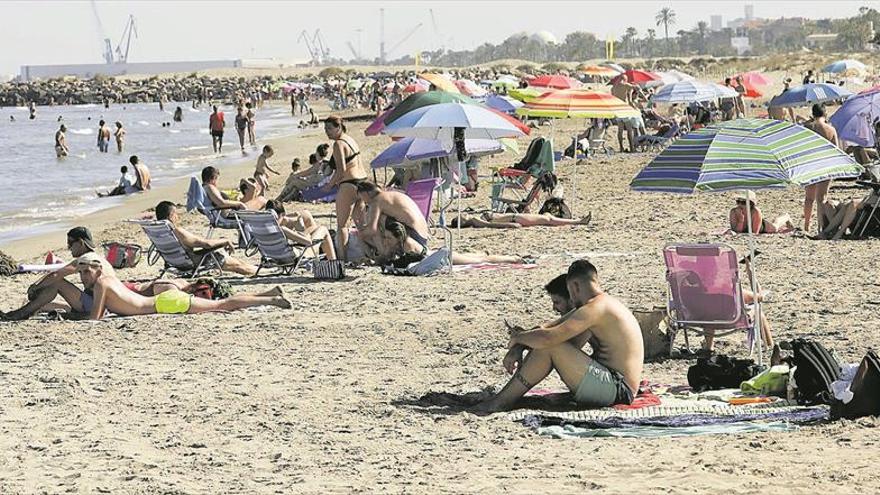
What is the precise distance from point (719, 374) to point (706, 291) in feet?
2.13

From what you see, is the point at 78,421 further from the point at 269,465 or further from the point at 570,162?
the point at 570,162

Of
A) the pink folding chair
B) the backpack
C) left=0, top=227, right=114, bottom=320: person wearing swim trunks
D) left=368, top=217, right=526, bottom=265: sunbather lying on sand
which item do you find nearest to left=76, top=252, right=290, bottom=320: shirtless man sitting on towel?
left=0, top=227, right=114, bottom=320: person wearing swim trunks

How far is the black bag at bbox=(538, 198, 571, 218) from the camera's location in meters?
13.8

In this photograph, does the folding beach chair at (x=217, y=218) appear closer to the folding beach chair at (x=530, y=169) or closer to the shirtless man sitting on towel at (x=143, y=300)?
the shirtless man sitting on towel at (x=143, y=300)

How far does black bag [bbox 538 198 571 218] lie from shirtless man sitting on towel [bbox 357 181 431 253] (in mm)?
3211

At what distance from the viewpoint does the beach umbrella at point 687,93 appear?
2102 cm

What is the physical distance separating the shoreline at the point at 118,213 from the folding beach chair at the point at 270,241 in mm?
4236

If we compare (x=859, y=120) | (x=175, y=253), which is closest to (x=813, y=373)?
(x=175, y=253)

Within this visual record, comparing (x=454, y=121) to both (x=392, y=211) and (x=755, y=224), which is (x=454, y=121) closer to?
(x=392, y=211)

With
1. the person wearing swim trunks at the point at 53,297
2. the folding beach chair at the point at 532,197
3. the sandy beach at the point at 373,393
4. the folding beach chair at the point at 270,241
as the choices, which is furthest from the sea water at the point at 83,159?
the sandy beach at the point at 373,393

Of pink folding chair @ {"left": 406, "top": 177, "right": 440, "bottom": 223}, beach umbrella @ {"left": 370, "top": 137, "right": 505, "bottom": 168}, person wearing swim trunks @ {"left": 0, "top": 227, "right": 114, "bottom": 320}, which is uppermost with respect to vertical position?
beach umbrella @ {"left": 370, "top": 137, "right": 505, "bottom": 168}

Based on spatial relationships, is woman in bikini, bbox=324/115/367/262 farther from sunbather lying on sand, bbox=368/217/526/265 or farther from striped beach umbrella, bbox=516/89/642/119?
striped beach umbrella, bbox=516/89/642/119

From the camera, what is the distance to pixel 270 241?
1086cm

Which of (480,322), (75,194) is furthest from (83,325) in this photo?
(75,194)
